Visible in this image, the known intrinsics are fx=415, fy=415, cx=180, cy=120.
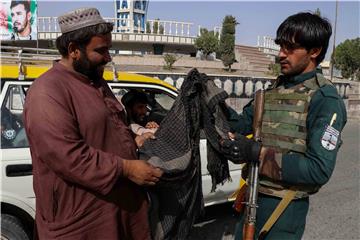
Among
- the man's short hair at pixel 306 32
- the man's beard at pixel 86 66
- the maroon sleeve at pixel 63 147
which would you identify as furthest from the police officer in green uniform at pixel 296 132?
the man's beard at pixel 86 66

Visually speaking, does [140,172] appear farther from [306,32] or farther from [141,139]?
[306,32]

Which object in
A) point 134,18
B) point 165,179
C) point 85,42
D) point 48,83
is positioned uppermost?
point 134,18

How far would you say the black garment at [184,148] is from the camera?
2.20 m

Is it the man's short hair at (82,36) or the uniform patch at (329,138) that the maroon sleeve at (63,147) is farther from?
the uniform patch at (329,138)

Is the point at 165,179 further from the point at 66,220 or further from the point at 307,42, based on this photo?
the point at 307,42

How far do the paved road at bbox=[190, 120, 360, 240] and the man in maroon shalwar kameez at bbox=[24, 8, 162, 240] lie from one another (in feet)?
8.04

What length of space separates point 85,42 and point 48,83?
26 centimetres

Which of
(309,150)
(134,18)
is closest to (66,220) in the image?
(309,150)

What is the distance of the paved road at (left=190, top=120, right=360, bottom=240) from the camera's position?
4.50 m

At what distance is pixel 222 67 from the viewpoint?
28594 millimetres

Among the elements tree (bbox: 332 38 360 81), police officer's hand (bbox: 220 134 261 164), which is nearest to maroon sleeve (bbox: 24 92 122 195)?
police officer's hand (bbox: 220 134 261 164)

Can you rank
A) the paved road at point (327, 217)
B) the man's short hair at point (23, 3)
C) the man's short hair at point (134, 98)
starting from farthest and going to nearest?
1. the man's short hair at point (23, 3)
2. the paved road at point (327, 217)
3. the man's short hair at point (134, 98)

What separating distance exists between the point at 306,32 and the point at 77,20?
111cm

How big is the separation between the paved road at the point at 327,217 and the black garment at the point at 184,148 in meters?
2.05
